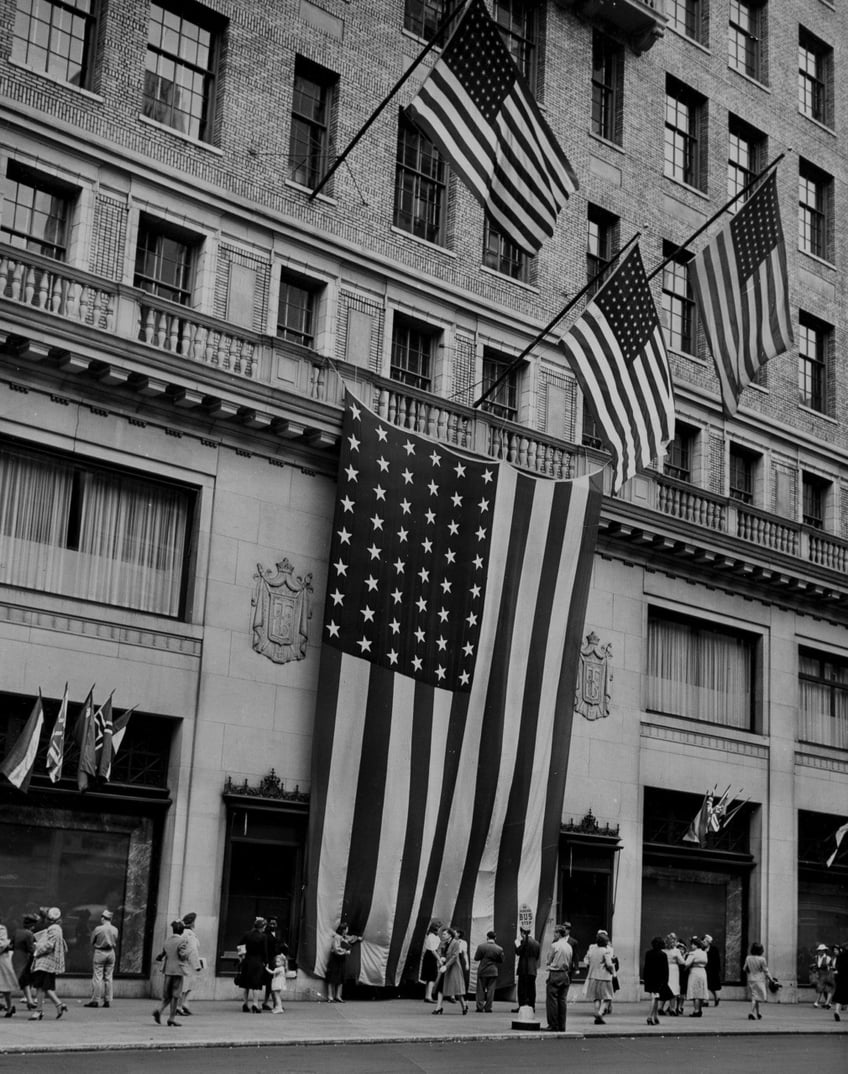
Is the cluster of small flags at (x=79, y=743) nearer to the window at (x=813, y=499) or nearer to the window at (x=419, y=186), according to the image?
the window at (x=419, y=186)

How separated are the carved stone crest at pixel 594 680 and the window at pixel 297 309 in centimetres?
924

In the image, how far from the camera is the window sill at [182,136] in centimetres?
2883

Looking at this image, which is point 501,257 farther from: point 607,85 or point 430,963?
point 430,963

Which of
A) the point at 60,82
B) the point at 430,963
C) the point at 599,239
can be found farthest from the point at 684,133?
the point at 430,963

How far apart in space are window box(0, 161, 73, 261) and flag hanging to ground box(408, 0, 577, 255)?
7.42 meters

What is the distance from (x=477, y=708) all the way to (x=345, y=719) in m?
3.18

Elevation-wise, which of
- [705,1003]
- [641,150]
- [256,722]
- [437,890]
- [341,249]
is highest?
[641,150]

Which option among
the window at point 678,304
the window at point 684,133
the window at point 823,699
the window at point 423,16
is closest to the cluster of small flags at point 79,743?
the window at point 423,16

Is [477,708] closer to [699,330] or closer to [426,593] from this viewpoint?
[426,593]

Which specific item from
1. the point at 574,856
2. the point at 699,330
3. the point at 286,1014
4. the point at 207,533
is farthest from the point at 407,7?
the point at 286,1014

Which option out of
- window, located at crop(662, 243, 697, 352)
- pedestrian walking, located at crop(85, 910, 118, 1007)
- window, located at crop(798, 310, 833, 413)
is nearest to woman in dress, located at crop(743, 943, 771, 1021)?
pedestrian walking, located at crop(85, 910, 118, 1007)

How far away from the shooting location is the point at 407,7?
34.3 meters

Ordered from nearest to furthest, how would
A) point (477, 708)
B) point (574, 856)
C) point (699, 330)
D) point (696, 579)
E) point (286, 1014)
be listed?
point (286, 1014), point (477, 708), point (574, 856), point (696, 579), point (699, 330)

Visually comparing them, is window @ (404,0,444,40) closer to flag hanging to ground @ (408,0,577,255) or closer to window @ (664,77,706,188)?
window @ (664,77,706,188)
